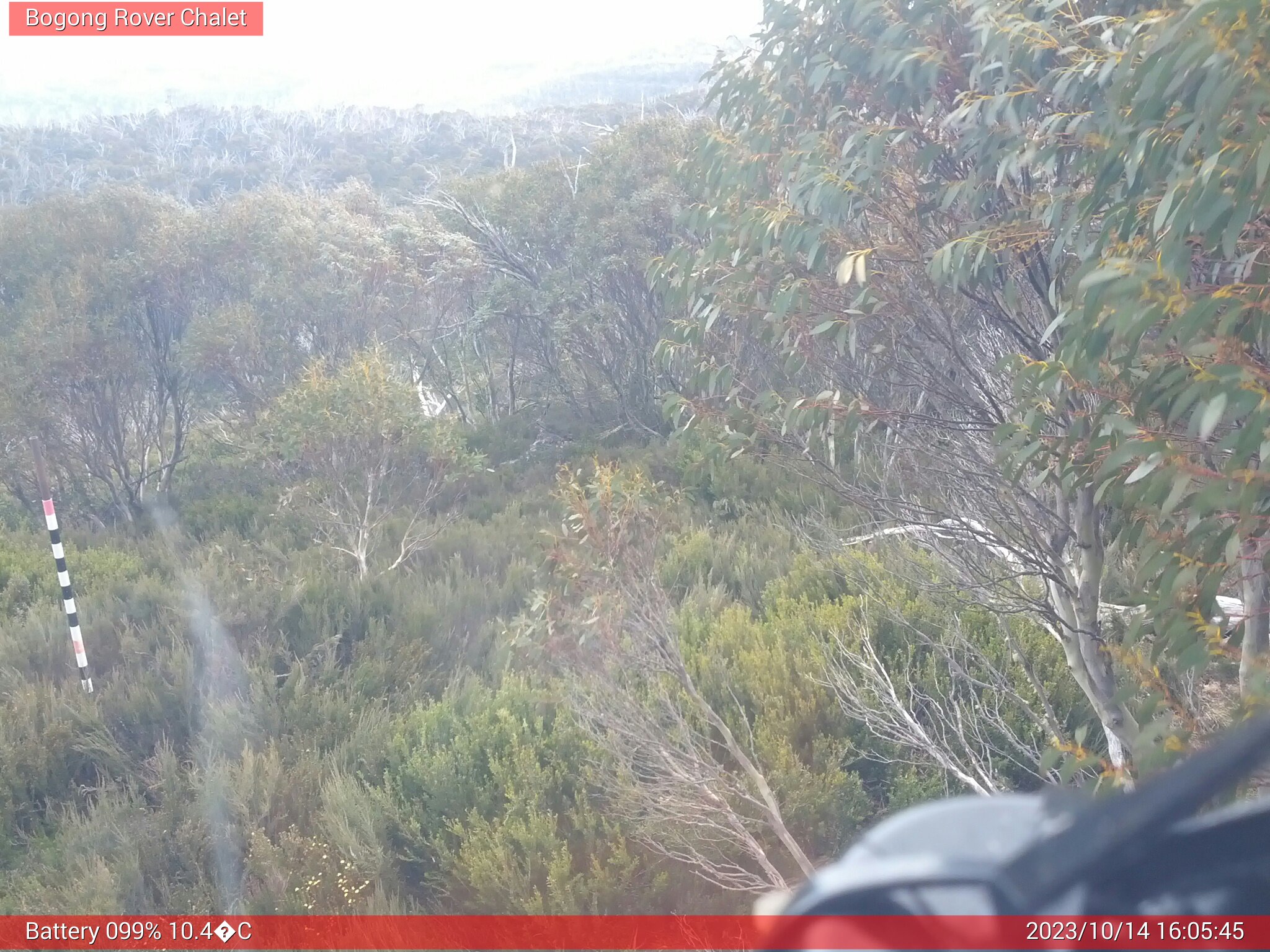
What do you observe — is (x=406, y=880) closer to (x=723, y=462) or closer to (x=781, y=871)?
(x=781, y=871)

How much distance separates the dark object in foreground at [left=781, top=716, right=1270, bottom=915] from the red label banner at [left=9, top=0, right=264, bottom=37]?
20.0ft

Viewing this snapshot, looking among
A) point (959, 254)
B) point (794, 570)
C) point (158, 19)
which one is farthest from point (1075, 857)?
point (158, 19)

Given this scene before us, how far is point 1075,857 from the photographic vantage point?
2.72 feet

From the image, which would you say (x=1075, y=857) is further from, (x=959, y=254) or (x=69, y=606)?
(x=69, y=606)

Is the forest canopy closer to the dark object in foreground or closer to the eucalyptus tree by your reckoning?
the eucalyptus tree

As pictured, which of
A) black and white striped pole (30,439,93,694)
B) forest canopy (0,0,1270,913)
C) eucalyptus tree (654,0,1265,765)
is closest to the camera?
forest canopy (0,0,1270,913)

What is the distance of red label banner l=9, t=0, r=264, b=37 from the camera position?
18.0 ft

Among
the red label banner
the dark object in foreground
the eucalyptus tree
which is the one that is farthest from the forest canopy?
the red label banner

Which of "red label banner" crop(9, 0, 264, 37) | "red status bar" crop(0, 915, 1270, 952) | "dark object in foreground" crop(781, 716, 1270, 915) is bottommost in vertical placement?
"red status bar" crop(0, 915, 1270, 952)

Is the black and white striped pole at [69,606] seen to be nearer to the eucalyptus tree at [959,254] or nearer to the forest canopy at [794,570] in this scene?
the forest canopy at [794,570]

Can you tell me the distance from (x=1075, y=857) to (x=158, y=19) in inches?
255

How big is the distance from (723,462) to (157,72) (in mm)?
32631

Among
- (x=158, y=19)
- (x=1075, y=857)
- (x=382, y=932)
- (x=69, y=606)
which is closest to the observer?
(x=1075, y=857)

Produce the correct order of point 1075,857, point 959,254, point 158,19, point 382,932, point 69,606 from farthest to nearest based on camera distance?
1. point 69,606
2. point 158,19
3. point 382,932
4. point 959,254
5. point 1075,857
